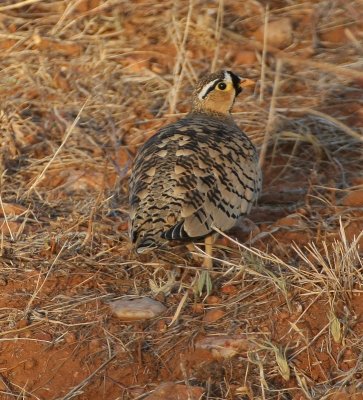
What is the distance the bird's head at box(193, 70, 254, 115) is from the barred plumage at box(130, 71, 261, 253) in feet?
0.72

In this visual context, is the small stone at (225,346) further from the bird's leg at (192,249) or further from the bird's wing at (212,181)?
the bird's leg at (192,249)

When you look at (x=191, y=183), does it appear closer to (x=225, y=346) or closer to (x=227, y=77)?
(x=225, y=346)

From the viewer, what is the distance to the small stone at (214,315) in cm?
387

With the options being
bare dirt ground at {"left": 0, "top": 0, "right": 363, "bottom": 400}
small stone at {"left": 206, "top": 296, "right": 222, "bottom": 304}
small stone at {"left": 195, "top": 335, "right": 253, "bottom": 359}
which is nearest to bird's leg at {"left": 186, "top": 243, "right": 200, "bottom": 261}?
bare dirt ground at {"left": 0, "top": 0, "right": 363, "bottom": 400}

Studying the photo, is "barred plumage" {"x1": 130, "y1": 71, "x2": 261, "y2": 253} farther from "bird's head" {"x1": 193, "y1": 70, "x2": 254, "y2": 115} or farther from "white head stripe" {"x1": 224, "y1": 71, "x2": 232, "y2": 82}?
"white head stripe" {"x1": 224, "y1": 71, "x2": 232, "y2": 82}

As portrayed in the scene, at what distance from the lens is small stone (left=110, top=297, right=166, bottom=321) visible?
3.88 m

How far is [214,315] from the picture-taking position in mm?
3881

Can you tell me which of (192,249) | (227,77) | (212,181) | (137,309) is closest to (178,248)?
(192,249)

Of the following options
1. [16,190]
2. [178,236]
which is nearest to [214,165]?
[178,236]

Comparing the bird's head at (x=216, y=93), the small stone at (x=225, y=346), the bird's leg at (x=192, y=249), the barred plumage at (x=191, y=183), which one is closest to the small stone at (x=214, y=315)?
the small stone at (x=225, y=346)

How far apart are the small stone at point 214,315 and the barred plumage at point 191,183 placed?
0.34 m

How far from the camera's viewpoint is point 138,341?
3.74 metres

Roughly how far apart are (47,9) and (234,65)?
1.40 meters

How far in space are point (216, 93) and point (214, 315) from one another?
158 cm
